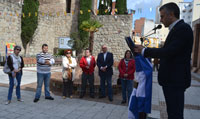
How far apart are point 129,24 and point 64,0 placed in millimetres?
8787

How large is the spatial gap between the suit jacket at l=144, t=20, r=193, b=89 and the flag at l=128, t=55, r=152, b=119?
0.55m

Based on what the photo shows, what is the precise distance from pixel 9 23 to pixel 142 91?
14661mm

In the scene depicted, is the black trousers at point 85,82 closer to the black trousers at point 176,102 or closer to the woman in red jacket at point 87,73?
the woman in red jacket at point 87,73

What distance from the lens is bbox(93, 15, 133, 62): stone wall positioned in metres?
16.7

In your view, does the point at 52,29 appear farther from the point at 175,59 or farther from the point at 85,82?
the point at 175,59

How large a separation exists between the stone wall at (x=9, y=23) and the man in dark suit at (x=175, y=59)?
14298mm

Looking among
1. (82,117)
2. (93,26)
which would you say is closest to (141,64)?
(82,117)

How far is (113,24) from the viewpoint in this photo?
56.3 ft

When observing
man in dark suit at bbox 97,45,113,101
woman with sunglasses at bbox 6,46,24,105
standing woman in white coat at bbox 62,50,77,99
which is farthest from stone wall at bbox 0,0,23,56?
man in dark suit at bbox 97,45,113,101

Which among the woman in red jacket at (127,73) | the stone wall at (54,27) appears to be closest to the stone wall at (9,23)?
the stone wall at (54,27)

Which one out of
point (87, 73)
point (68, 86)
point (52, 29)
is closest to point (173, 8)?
point (87, 73)

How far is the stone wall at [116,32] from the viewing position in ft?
54.9

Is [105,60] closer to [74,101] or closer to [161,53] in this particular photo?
[74,101]

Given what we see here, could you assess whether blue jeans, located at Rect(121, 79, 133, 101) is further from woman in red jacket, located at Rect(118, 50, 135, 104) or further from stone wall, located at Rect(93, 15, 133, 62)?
stone wall, located at Rect(93, 15, 133, 62)
